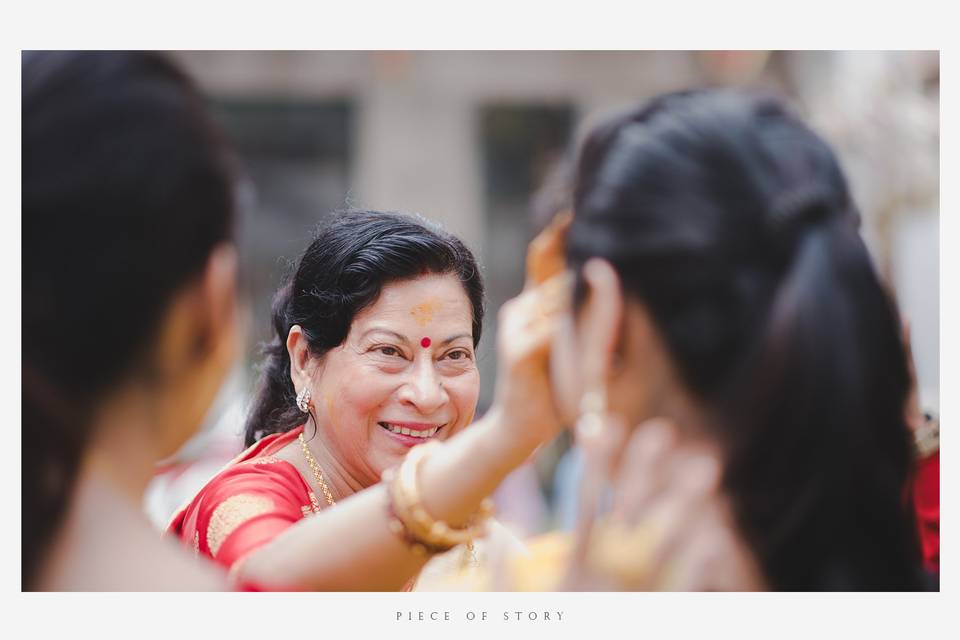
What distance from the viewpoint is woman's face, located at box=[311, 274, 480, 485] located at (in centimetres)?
170

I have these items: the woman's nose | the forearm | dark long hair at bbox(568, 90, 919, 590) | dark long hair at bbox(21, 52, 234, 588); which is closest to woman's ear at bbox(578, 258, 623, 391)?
dark long hair at bbox(568, 90, 919, 590)

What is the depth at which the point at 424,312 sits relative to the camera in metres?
1.71

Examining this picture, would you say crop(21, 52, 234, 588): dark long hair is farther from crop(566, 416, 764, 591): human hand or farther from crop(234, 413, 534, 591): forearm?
crop(566, 416, 764, 591): human hand

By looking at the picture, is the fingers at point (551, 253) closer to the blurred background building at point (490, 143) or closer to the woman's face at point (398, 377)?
the blurred background building at point (490, 143)

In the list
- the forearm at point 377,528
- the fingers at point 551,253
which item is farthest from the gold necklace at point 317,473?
the fingers at point 551,253

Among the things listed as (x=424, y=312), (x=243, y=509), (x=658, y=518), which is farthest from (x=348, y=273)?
(x=658, y=518)

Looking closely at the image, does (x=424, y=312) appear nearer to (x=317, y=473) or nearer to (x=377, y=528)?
(x=317, y=473)

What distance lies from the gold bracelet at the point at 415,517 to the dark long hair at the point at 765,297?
36cm

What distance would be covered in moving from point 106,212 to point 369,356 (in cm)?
54

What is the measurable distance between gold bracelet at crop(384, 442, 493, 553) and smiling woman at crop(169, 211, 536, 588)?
13.4 inches

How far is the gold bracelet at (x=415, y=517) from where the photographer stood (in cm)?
131
